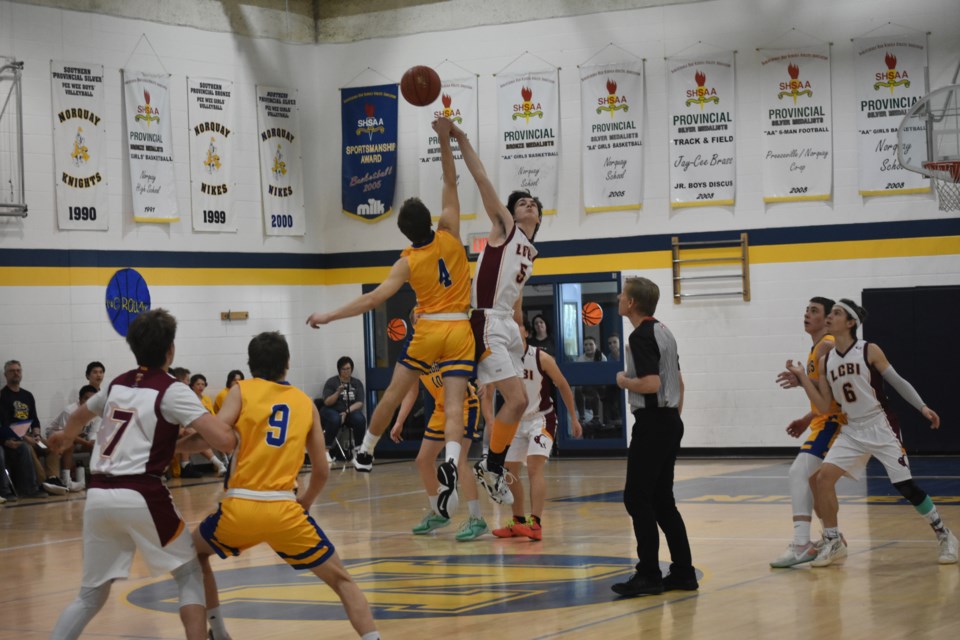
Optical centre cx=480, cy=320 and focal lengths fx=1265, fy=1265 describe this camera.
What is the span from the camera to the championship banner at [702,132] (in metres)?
17.4

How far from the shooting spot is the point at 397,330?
61.2ft

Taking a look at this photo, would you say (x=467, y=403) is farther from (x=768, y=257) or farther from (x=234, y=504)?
(x=768, y=257)

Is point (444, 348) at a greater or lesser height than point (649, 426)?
greater

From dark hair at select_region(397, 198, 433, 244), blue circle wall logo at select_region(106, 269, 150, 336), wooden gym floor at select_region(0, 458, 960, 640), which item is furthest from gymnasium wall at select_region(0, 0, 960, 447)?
dark hair at select_region(397, 198, 433, 244)

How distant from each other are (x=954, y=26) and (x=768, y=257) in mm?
3777

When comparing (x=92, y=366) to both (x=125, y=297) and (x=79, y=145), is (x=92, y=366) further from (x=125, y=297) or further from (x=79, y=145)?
(x=79, y=145)

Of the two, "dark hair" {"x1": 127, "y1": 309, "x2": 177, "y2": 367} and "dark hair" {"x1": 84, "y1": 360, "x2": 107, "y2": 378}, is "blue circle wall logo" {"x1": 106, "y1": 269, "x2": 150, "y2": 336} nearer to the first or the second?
→ "dark hair" {"x1": 84, "y1": 360, "x2": 107, "y2": 378}

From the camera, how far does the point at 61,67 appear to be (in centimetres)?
1642

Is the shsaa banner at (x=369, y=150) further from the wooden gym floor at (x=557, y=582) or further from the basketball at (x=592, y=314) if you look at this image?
the wooden gym floor at (x=557, y=582)

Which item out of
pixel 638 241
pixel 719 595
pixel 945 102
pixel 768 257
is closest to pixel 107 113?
pixel 638 241

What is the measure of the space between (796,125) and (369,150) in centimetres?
639

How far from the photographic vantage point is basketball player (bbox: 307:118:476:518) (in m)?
9.15

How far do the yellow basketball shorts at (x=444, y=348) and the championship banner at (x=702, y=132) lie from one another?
900 centimetres

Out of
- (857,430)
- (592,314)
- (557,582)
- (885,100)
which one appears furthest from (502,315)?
(885,100)
